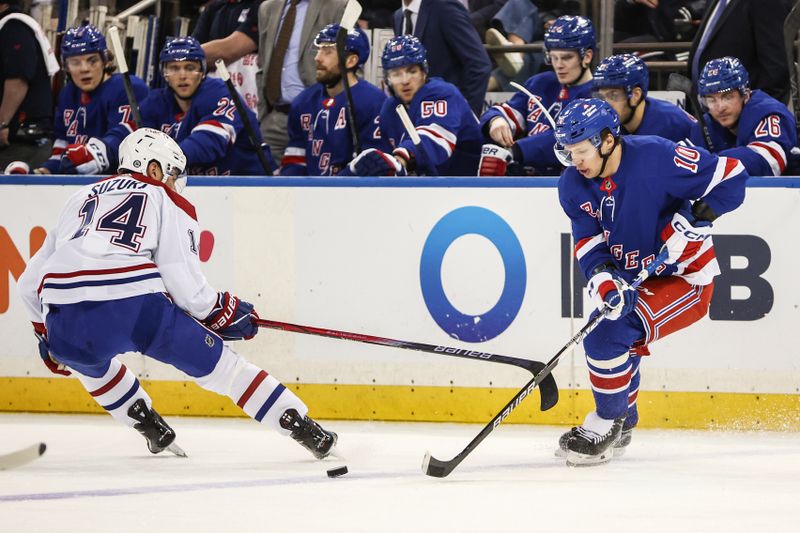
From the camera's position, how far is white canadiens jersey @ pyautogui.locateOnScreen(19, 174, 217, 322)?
4152 millimetres

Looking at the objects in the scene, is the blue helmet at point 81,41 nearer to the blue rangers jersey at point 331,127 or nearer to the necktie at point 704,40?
the blue rangers jersey at point 331,127

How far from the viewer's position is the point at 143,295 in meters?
4.17

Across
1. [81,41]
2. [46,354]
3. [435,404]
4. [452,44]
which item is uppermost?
[81,41]

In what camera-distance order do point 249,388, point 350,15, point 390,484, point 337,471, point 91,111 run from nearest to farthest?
point 390,484, point 337,471, point 249,388, point 350,15, point 91,111

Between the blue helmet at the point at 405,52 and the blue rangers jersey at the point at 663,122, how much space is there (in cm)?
99

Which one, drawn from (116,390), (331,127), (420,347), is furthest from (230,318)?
(331,127)

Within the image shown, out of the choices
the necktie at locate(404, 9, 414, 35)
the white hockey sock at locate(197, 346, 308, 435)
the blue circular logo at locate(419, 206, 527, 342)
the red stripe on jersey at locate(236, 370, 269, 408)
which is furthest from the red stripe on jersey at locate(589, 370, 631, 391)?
the necktie at locate(404, 9, 414, 35)

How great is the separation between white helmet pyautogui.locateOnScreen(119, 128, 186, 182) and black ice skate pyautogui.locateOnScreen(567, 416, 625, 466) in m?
1.57

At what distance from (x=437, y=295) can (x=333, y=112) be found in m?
1.10

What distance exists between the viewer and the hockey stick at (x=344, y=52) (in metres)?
5.70

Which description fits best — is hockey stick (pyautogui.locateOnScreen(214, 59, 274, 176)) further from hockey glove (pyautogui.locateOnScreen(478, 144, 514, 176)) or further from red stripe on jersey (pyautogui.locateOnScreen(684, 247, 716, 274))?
red stripe on jersey (pyautogui.locateOnScreen(684, 247, 716, 274))

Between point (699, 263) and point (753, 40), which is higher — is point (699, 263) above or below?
below

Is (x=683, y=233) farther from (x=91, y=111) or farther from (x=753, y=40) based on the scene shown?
(x=91, y=111)

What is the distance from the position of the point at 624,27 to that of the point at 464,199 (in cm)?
180
